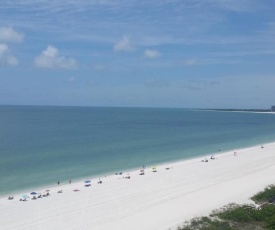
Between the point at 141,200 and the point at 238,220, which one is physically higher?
the point at 141,200

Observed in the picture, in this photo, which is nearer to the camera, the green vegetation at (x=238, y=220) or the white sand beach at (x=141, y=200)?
the green vegetation at (x=238, y=220)

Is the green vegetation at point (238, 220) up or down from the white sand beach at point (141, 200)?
down

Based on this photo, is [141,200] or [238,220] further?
[141,200]

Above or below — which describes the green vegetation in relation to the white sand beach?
below

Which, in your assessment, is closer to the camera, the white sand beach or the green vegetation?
the green vegetation
